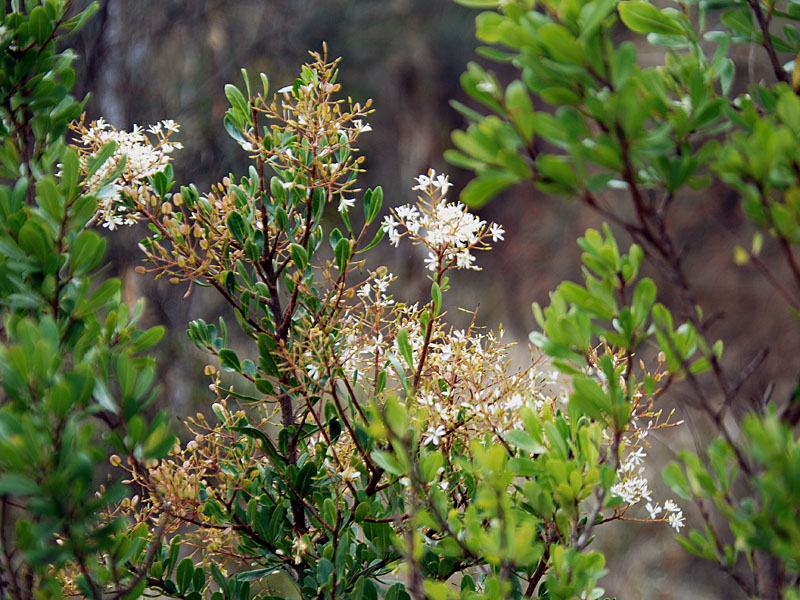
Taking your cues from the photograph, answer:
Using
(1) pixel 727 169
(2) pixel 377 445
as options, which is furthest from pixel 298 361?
(1) pixel 727 169

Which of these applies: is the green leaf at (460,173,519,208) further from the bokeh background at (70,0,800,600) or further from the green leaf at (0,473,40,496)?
the bokeh background at (70,0,800,600)

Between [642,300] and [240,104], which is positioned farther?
[240,104]

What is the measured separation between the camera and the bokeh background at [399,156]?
2.26 m

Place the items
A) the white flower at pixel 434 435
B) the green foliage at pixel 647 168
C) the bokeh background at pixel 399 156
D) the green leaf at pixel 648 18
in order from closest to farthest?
the green foliage at pixel 647 168, the green leaf at pixel 648 18, the white flower at pixel 434 435, the bokeh background at pixel 399 156

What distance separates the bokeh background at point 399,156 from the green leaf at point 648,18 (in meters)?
1.53

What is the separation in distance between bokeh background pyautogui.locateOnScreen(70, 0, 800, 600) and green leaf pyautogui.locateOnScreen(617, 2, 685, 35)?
153 cm

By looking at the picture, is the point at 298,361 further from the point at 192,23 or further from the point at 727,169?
the point at 192,23

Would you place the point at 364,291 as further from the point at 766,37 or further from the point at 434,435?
the point at 766,37

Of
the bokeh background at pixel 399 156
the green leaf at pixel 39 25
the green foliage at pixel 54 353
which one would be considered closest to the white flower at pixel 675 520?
the green foliage at pixel 54 353

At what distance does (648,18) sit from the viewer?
0.42 meters

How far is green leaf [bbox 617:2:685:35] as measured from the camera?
41cm

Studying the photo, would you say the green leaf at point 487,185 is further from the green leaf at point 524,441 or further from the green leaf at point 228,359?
the green leaf at point 228,359

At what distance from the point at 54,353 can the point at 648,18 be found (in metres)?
0.38

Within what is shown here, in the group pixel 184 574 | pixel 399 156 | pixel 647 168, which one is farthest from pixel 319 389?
pixel 399 156
